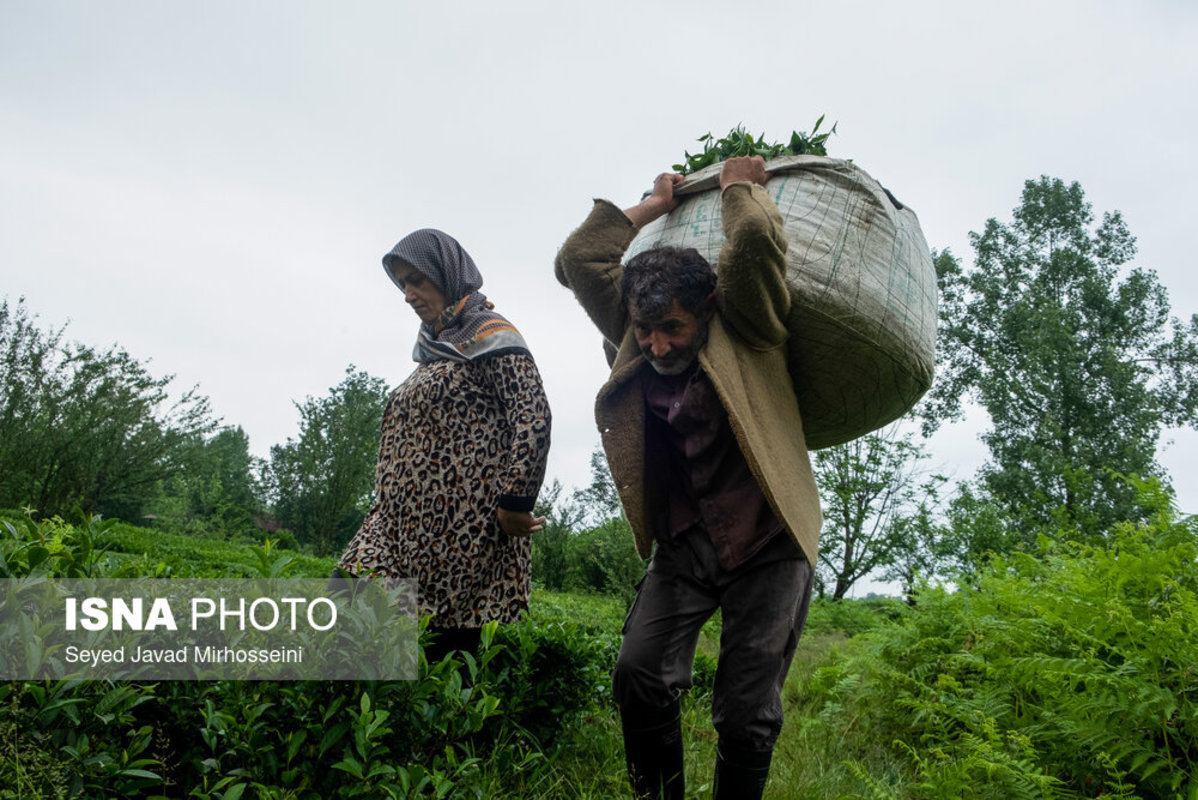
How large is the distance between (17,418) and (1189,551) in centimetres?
2097

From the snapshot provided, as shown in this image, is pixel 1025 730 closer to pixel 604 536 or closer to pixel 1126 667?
pixel 1126 667

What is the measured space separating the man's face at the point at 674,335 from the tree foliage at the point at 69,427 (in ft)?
61.4

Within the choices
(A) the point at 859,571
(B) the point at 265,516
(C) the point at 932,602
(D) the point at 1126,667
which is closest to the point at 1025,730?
(D) the point at 1126,667

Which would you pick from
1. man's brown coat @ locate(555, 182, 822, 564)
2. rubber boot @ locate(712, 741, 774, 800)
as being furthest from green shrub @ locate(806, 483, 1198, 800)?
man's brown coat @ locate(555, 182, 822, 564)

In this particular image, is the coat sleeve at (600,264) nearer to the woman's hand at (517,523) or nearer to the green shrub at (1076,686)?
the woman's hand at (517,523)

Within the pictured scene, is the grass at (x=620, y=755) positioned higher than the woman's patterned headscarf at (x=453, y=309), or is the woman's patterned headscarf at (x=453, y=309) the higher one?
the woman's patterned headscarf at (x=453, y=309)

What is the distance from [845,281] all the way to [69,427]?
20021 mm

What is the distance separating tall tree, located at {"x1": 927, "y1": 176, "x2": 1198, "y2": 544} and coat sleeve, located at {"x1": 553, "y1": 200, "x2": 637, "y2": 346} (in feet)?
62.3

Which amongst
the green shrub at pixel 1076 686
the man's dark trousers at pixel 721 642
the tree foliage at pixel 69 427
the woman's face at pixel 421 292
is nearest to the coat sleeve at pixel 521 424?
the woman's face at pixel 421 292

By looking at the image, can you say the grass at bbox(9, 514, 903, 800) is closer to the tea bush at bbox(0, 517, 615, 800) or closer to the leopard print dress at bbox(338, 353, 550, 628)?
the tea bush at bbox(0, 517, 615, 800)

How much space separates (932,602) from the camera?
15.3 feet

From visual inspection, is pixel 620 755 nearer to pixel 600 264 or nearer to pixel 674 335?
pixel 674 335

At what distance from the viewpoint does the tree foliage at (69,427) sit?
17.7m

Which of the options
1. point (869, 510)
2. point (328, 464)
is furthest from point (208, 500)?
point (869, 510)
